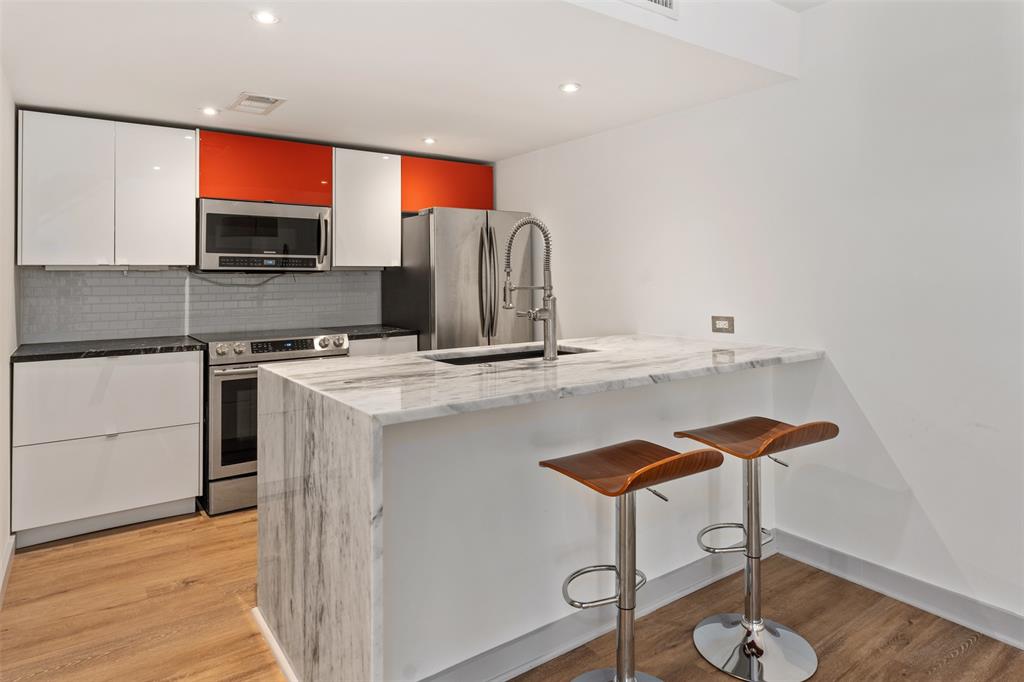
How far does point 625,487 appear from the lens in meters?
1.70

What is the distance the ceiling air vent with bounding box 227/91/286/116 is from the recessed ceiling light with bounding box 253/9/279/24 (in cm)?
93

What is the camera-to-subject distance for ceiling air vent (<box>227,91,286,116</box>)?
124 inches

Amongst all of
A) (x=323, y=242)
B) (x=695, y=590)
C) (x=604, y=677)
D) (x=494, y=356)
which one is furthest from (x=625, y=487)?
(x=323, y=242)

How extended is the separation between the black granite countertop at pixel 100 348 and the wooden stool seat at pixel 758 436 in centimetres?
273

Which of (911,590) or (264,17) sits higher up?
(264,17)

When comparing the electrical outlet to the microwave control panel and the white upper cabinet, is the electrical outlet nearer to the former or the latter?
the microwave control panel

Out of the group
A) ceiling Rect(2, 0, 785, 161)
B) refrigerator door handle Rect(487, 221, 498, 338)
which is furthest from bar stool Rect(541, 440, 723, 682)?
refrigerator door handle Rect(487, 221, 498, 338)

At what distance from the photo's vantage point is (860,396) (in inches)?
105

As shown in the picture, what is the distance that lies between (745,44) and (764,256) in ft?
3.12

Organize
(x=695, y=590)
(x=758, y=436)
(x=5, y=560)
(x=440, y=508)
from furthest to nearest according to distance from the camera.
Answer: (x=5, y=560), (x=695, y=590), (x=758, y=436), (x=440, y=508)

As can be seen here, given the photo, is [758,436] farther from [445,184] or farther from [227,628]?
[445,184]

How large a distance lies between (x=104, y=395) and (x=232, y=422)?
0.64 m

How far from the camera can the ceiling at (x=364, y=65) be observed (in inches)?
86.8

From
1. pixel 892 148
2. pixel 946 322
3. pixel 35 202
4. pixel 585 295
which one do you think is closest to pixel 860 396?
pixel 946 322
